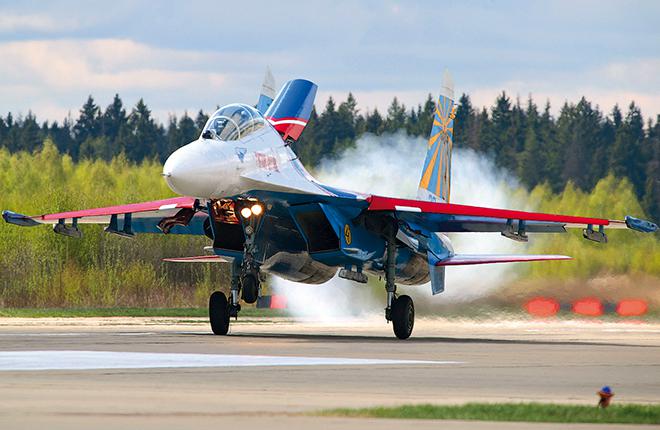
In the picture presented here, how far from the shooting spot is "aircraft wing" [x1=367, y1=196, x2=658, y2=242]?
916 inches

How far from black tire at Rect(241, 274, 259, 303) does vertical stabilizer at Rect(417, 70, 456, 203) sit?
717 cm

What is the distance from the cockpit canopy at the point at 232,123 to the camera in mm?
21031

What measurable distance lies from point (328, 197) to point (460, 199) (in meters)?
13.6

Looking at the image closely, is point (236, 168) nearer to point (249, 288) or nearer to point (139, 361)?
point (249, 288)

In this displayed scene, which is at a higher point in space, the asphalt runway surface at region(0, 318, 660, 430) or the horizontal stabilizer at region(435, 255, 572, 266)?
the horizontal stabilizer at region(435, 255, 572, 266)

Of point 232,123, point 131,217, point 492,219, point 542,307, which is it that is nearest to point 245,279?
point 232,123

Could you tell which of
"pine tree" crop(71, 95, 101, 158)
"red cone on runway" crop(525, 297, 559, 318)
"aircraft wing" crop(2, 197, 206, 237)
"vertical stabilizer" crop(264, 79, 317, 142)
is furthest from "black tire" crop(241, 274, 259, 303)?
"pine tree" crop(71, 95, 101, 158)

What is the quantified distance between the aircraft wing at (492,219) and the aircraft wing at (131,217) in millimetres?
3236

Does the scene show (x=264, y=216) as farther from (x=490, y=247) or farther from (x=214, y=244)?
(x=490, y=247)

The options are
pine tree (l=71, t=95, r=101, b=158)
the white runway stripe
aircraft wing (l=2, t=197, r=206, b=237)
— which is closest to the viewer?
the white runway stripe

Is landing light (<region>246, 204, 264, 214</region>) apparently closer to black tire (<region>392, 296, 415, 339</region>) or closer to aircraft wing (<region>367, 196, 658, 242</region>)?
aircraft wing (<region>367, 196, 658, 242</region>)

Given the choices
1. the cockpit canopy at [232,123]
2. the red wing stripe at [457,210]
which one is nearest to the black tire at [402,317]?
the red wing stripe at [457,210]

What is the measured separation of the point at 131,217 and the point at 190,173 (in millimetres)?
6120

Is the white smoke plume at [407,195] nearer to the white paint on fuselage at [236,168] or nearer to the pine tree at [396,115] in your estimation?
the white paint on fuselage at [236,168]
